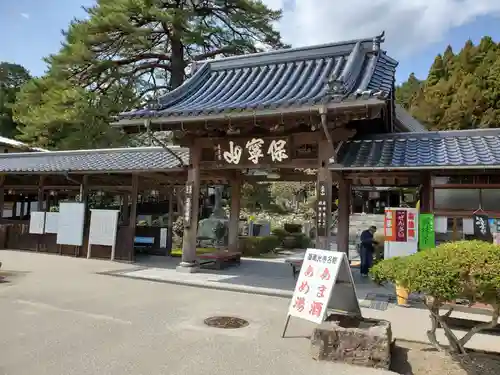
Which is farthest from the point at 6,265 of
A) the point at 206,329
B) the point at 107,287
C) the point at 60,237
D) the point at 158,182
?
the point at 206,329

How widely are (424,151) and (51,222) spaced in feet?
46.0

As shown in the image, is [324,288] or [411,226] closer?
[324,288]

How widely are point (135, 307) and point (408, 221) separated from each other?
20.7 ft

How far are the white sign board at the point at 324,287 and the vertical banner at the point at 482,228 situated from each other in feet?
13.5

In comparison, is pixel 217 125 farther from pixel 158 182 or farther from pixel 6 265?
pixel 6 265

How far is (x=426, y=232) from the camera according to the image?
916 cm

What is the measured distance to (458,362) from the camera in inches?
199

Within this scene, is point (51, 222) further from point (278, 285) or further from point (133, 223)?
point (278, 285)

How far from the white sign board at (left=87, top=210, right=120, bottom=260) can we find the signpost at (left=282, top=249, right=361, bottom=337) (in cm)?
990

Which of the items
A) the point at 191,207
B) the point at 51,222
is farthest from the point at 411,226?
the point at 51,222

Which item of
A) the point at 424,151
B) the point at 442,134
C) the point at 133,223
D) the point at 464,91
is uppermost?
the point at 464,91

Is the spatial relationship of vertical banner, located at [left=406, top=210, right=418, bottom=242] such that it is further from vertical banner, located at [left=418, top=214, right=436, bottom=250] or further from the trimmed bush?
the trimmed bush

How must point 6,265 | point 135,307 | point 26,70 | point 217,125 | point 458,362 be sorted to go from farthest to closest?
point 26,70 → point 6,265 → point 217,125 → point 135,307 → point 458,362

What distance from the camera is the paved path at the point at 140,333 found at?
4.93 m
